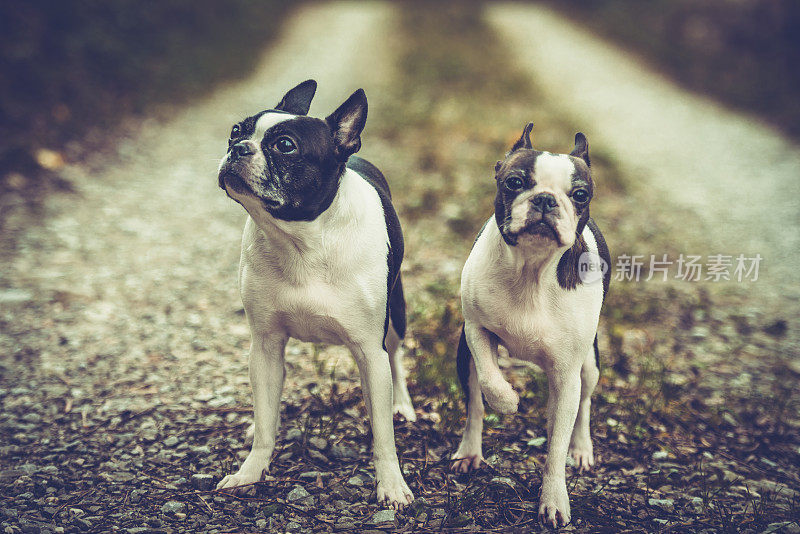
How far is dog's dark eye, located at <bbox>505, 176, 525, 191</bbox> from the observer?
9.21 ft

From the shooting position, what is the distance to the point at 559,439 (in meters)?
3.05

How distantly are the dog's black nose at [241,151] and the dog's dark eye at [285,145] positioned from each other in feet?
0.34

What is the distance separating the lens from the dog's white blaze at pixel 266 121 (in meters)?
2.85

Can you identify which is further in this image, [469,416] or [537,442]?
[537,442]

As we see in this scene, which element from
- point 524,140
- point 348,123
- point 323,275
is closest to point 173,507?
point 323,275

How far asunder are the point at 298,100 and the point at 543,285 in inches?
58.9

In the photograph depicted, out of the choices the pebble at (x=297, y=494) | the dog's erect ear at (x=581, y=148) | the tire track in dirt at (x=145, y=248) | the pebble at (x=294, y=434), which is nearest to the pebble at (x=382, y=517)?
the pebble at (x=297, y=494)

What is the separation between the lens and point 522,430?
157 inches

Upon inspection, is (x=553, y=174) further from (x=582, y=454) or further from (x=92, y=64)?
(x=92, y=64)

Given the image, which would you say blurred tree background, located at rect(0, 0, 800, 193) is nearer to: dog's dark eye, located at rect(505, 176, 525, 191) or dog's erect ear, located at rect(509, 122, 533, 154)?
dog's erect ear, located at rect(509, 122, 533, 154)

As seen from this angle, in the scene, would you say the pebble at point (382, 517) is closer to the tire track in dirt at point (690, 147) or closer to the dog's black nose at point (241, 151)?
the dog's black nose at point (241, 151)

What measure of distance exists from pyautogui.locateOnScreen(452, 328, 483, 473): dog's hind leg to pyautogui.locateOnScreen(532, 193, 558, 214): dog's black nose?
3.08 feet

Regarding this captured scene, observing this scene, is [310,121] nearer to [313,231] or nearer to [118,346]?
[313,231]

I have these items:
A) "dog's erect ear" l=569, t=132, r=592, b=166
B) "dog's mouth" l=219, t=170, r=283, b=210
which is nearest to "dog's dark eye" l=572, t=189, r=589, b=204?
"dog's erect ear" l=569, t=132, r=592, b=166
